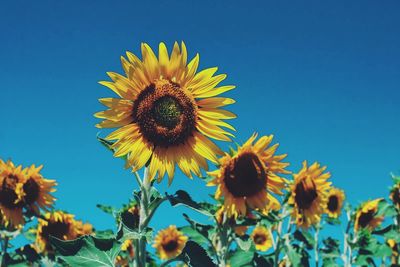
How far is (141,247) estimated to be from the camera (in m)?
3.56

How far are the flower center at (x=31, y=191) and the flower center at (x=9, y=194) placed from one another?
0.19m

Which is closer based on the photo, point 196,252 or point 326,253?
point 196,252

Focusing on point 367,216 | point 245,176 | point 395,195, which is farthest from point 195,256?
point 367,216

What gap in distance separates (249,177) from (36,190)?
347 centimetres

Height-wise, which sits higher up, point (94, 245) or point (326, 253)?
point (326, 253)

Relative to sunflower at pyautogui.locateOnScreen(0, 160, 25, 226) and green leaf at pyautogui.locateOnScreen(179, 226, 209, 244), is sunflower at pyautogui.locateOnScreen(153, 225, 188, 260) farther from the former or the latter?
green leaf at pyautogui.locateOnScreen(179, 226, 209, 244)

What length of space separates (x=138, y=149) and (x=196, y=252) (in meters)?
0.89

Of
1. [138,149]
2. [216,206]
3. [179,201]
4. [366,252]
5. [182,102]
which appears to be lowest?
[179,201]

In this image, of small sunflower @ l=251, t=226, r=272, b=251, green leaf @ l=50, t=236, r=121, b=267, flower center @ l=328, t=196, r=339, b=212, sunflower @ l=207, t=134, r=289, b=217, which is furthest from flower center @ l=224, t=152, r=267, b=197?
small sunflower @ l=251, t=226, r=272, b=251

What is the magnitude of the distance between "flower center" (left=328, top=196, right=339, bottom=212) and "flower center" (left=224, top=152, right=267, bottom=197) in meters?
5.54

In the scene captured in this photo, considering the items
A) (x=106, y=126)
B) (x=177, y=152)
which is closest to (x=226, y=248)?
(x=177, y=152)

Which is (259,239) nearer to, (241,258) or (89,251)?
(241,258)

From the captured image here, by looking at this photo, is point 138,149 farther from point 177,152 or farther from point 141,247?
point 141,247

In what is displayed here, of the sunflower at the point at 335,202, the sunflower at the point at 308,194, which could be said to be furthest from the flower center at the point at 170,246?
the sunflower at the point at 308,194
